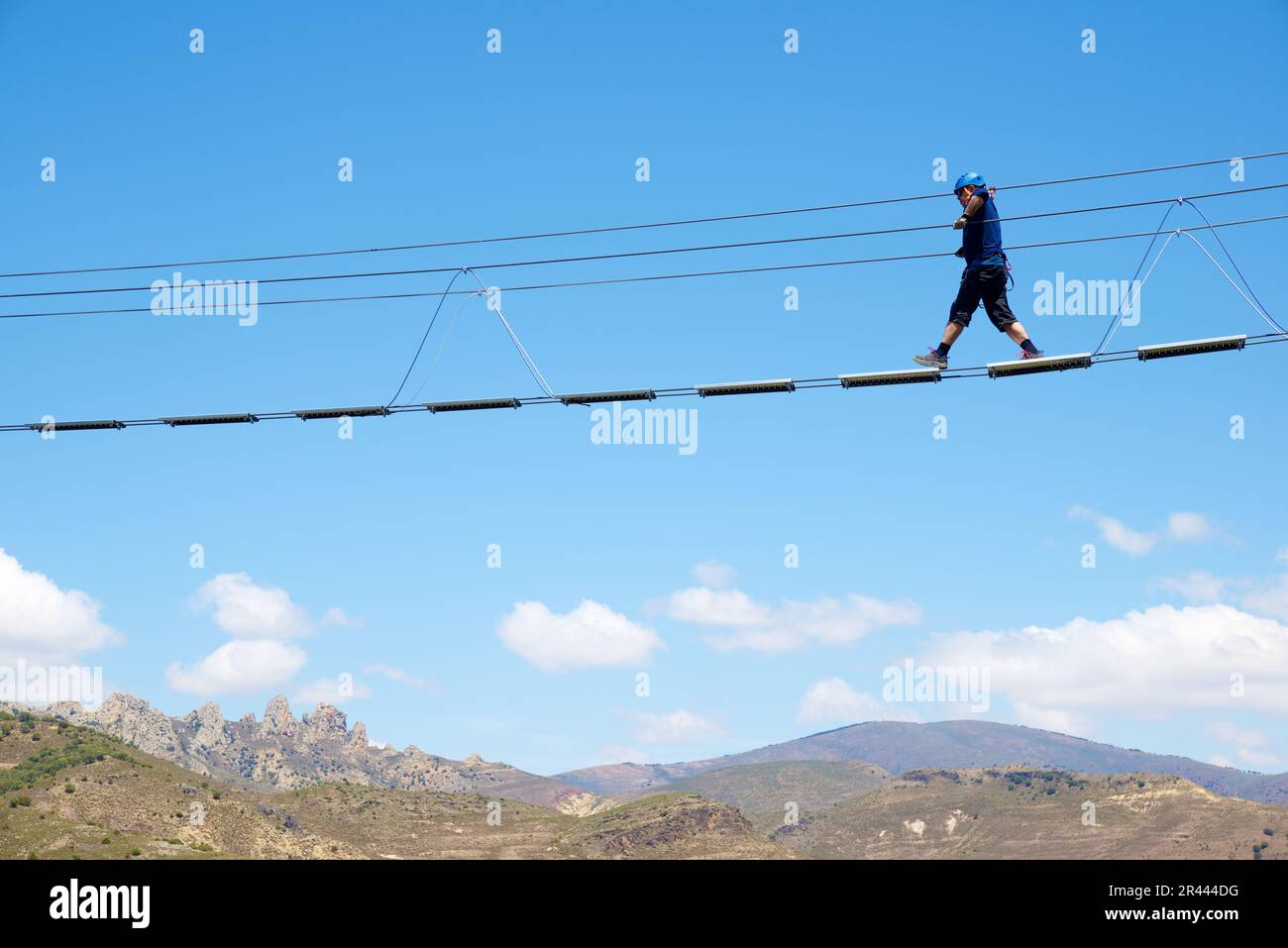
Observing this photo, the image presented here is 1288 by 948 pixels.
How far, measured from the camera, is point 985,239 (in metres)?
23.1

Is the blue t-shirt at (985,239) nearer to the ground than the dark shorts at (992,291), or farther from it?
farther from it

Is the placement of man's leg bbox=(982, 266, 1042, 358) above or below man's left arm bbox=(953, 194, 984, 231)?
below

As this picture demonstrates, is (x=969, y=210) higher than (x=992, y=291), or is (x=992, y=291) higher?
(x=969, y=210)

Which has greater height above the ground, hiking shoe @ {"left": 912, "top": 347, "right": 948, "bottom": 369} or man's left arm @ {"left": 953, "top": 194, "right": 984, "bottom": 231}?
man's left arm @ {"left": 953, "top": 194, "right": 984, "bottom": 231}

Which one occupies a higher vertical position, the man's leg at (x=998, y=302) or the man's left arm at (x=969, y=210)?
the man's left arm at (x=969, y=210)

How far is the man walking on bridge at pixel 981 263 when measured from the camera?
22.9 m

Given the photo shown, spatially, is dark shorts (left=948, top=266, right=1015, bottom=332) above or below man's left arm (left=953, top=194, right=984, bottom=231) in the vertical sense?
below

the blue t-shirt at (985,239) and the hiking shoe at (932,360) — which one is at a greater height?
the blue t-shirt at (985,239)

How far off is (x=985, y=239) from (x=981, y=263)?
41cm

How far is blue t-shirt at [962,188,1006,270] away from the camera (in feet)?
75.5

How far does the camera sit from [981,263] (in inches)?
910
